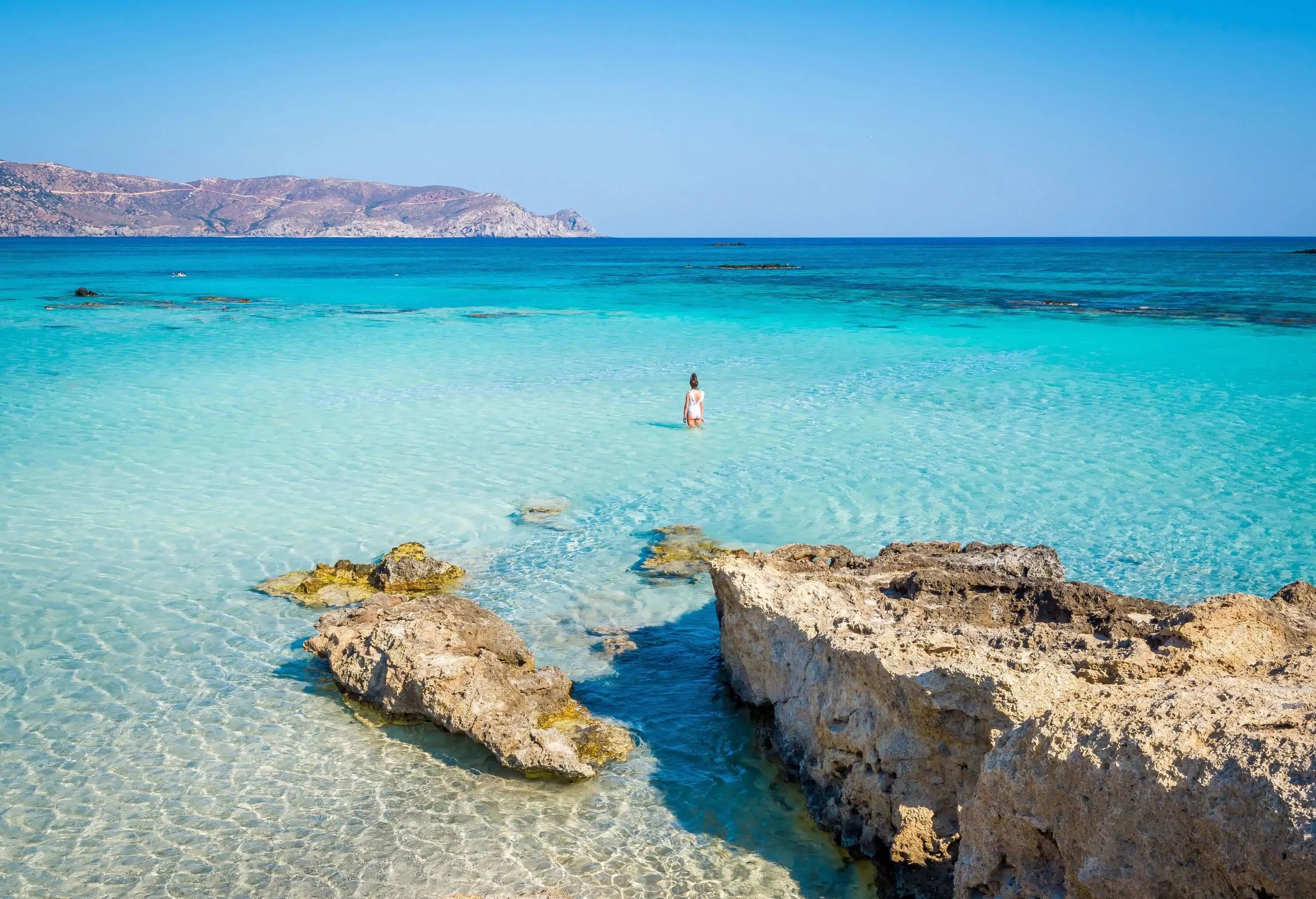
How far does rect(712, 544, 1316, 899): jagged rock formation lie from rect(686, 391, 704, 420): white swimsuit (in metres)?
7.96

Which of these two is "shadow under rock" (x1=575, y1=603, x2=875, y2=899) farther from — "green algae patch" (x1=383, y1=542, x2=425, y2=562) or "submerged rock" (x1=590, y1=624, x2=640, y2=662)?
"green algae patch" (x1=383, y1=542, x2=425, y2=562)

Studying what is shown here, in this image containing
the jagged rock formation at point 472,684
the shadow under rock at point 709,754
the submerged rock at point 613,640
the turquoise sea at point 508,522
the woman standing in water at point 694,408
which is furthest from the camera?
the woman standing in water at point 694,408

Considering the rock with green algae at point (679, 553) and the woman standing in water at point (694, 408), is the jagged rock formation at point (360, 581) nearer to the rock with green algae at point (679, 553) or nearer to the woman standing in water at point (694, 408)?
the rock with green algae at point (679, 553)

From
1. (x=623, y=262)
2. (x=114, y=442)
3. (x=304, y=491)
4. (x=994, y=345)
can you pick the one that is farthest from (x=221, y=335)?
(x=623, y=262)

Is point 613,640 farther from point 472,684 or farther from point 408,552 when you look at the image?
point 408,552

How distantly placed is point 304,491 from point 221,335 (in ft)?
59.8

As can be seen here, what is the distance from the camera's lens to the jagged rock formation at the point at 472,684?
5.80 m

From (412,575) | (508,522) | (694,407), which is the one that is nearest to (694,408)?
(694,407)

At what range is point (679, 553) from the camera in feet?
31.3

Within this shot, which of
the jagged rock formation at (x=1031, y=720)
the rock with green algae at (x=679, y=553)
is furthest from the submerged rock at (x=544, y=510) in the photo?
the jagged rock formation at (x=1031, y=720)

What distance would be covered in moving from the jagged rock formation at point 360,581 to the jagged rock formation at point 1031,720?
10.2ft

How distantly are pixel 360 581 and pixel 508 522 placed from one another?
213cm

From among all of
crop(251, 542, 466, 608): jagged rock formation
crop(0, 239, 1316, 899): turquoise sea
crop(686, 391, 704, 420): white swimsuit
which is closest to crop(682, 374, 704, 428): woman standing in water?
crop(686, 391, 704, 420): white swimsuit

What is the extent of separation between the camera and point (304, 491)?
11641mm
